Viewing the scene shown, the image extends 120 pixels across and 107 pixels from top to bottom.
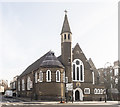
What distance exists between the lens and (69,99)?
4416 centimetres

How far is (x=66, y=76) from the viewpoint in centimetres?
4472

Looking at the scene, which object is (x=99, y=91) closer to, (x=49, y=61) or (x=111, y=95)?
(x=111, y=95)

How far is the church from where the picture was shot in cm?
4188

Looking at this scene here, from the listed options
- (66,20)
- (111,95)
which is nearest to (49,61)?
(66,20)

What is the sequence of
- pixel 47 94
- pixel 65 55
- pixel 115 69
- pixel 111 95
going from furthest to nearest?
pixel 115 69
pixel 111 95
pixel 65 55
pixel 47 94

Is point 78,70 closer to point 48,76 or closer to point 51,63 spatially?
point 51,63

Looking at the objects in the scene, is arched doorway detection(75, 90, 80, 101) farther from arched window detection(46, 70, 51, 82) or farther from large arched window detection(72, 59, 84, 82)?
arched window detection(46, 70, 51, 82)

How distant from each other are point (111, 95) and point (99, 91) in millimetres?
6379

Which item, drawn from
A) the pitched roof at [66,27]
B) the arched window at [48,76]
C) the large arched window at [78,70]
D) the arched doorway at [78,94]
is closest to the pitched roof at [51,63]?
the arched window at [48,76]

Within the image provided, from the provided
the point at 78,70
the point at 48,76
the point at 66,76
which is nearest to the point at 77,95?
the point at 66,76

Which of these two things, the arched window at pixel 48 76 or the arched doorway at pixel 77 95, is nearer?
the arched window at pixel 48 76

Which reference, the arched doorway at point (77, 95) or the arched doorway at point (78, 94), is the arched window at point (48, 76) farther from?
the arched doorway at point (77, 95)

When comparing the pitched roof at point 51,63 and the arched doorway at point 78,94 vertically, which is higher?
the pitched roof at point 51,63

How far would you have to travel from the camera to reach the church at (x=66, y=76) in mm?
41875
